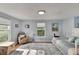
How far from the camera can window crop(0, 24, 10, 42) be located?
1.59 meters

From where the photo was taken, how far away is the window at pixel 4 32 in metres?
1.59

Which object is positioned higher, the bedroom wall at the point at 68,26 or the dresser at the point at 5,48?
the bedroom wall at the point at 68,26

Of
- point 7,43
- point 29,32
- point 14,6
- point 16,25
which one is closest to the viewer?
point 14,6

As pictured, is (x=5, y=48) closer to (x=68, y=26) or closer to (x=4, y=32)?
(x=4, y=32)

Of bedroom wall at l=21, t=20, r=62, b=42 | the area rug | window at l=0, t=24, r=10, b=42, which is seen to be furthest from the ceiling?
the area rug

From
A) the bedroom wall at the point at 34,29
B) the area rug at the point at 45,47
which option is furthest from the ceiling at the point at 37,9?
the area rug at the point at 45,47

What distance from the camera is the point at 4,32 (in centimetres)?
162

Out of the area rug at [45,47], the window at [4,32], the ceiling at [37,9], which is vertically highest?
the ceiling at [37,9]

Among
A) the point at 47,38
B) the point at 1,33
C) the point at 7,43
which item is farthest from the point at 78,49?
the point at 1,33

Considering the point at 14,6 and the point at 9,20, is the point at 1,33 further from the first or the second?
the point at 14,6

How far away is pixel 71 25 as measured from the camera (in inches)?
67.9

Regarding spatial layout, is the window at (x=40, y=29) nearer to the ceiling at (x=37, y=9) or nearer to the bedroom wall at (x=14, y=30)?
the ceiling at (x=37, y=9)

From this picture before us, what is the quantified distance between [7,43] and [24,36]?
36cm
